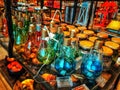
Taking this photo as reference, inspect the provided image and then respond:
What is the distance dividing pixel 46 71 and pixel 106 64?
0.92ft

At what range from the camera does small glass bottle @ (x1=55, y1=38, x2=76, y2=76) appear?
55 cm

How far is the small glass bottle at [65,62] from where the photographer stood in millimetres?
555

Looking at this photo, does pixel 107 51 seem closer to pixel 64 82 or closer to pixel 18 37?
pixel 64 82

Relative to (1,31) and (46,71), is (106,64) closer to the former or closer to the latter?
(46,71)

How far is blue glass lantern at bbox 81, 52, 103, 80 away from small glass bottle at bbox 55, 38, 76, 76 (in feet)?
0.17

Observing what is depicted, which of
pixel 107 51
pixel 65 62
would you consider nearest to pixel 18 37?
pixel 65 62

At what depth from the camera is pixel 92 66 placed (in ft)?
1.80

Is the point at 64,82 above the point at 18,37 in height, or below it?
below

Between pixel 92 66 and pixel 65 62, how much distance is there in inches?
4.4

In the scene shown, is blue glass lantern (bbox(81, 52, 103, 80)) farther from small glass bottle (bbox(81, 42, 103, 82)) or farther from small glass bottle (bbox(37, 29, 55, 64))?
small glass bottle (bbox(37, 29, 55, 64))

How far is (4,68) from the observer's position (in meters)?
0.77

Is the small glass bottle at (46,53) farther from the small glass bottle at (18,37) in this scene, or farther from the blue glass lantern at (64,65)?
the small glass bottle at (18,37)

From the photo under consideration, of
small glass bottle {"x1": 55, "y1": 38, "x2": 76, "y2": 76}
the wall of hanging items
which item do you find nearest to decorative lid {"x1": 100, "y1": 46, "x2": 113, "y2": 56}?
the wall of hanging items

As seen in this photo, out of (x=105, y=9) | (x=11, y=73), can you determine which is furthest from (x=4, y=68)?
(x=105, y=9)
